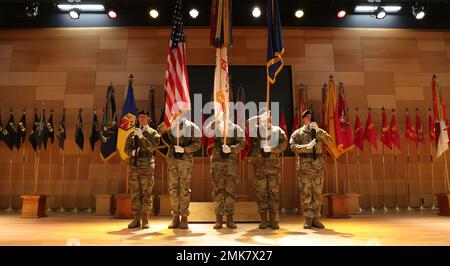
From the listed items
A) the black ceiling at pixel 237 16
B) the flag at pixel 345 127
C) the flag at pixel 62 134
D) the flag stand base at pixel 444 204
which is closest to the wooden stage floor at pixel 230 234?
the flag stand base at pixel 444 204

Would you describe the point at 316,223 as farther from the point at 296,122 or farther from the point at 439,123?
the point at 439,123

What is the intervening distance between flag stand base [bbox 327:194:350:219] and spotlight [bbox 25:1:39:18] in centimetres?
781

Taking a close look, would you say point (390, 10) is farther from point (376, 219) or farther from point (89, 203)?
point (89, 203)

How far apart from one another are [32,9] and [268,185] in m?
6.85

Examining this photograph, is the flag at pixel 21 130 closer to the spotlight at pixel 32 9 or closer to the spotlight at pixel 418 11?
the spotlight at pixel 32 9

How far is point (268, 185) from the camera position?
15.9 feet

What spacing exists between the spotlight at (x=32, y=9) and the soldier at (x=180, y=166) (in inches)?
205

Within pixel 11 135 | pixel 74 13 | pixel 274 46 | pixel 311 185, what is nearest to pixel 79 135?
pixel 11 135

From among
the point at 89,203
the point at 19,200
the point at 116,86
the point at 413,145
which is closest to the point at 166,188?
the point at 89,203

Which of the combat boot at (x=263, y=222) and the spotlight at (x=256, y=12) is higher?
the spotlight at (x=256, y=12)

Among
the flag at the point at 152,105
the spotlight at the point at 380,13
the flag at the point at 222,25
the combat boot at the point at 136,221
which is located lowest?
the combat boot at the point at 136,221

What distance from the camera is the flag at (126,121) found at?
6.73 m

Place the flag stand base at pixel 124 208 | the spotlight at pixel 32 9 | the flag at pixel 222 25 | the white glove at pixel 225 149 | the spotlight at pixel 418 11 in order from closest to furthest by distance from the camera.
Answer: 1. the white glove at pixel 225 149
2. the flag at pixel 222 25
3. the flag stand base at pixel 124 208
4. the spotlight at pixel 32 9
5. the spotlight at pixel 418 11

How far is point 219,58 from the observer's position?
5.09m
